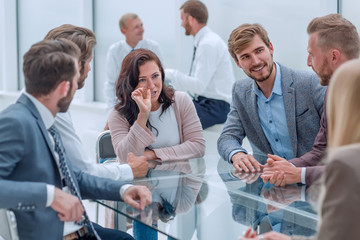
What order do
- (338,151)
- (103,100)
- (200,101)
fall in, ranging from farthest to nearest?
(103,100) < (200,101) < (338,151)

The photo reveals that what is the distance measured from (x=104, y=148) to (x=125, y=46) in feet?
7.92

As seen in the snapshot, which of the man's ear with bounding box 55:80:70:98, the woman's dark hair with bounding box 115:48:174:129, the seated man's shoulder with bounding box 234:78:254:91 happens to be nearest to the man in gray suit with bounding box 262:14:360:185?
the seated man's shoulder with bounding box 234:78:254:91

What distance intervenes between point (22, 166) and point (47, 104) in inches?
8.8

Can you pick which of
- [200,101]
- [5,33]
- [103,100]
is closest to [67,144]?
[200,101]

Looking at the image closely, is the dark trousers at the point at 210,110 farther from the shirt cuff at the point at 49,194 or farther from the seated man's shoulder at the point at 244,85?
the shirt cuff at the point at 49,194

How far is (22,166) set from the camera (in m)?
1.61

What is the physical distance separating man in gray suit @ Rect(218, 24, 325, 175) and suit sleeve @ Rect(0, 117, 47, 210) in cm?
122

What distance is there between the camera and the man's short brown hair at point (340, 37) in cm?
234

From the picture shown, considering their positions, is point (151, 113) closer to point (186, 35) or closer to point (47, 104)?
point (47, 104)

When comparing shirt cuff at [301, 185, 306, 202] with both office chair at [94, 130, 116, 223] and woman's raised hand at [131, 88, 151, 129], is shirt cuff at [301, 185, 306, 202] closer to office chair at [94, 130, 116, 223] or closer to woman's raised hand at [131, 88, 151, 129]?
woman's raised hand at [131, 88, 151, 129]

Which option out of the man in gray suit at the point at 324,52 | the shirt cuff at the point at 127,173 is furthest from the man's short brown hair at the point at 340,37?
the shirt cuff at the point at 127,173

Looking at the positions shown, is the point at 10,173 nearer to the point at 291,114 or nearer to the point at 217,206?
the point at 217,206

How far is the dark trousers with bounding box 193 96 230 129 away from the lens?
462 centimetres

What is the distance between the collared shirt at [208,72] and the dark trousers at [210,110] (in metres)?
0.05
